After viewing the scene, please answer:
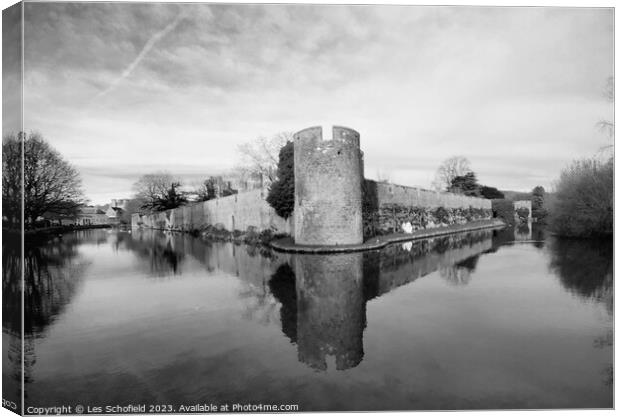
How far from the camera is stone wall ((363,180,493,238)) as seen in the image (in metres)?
18.0

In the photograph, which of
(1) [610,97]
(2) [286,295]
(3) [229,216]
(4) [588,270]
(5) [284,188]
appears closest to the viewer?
(1) [610,97]

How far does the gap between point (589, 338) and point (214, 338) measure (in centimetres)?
402

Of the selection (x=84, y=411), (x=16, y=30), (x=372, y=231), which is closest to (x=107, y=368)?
(x=84, y=411)

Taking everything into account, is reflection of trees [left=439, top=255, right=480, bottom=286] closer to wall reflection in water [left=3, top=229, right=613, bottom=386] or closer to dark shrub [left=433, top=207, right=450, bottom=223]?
wall reflection in water [left=3, top=229, right=613, bottom=386]

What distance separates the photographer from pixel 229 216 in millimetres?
23406

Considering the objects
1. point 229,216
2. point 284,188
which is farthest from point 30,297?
point 229,216

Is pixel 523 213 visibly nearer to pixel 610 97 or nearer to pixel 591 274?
pixel 591 274

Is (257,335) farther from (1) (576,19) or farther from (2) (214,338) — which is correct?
(1) (576,19)

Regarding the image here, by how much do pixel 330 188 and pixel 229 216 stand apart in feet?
42.1

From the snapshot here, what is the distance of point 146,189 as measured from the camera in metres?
25.3

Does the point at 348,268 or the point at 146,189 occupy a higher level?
the point at 146,189

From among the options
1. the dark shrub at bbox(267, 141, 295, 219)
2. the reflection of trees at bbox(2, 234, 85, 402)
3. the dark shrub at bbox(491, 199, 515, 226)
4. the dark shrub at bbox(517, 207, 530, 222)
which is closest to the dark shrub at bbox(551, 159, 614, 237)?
the reflection of trees at bbox(2, 234, 85, 402)

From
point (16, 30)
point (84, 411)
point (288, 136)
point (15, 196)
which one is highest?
point (288, 136)

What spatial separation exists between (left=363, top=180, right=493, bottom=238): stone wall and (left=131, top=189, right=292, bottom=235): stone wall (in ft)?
13.9
